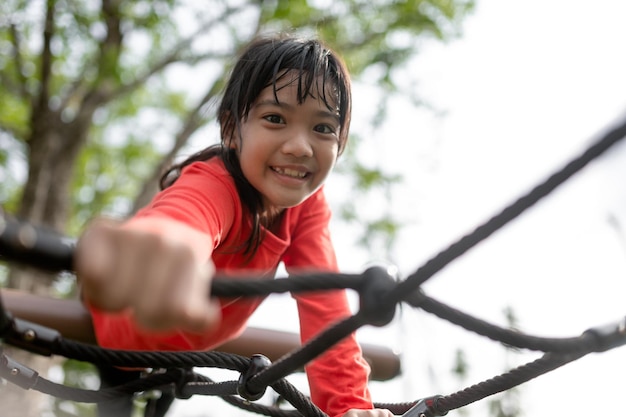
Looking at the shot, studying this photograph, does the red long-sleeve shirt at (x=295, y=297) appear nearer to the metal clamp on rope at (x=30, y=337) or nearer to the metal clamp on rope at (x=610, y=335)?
the metal clamp on rope at (x=30, y=337)

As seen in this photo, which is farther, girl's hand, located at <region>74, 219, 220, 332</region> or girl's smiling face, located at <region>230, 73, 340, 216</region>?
girl's smiling face, located at <region>230, 73, 340, 216</region>

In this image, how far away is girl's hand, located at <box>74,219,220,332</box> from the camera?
32 centimetres

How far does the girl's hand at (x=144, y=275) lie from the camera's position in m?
0.32

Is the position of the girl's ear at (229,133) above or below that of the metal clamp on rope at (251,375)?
Answer: above

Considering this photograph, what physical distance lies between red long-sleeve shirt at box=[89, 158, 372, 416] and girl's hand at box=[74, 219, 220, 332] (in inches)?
15.2

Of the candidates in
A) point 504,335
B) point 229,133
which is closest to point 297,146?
point 229,133

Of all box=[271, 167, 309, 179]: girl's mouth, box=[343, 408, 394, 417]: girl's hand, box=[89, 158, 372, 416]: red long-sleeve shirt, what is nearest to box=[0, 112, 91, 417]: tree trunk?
box=[89, 158, 372, 416]: red long-sleeve shirt

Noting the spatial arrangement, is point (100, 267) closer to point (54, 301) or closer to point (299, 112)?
point (299, 112)

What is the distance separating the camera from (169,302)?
32 centimetres

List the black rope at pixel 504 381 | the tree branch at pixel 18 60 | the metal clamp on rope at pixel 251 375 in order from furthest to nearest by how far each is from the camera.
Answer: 1. the tree branch at pixel 18 60
2. the metal clamp on rope at pixel 251 375
3. the black rope at pixel 504 381

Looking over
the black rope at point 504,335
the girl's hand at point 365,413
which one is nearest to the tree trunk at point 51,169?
the girl's hand at point 365,413

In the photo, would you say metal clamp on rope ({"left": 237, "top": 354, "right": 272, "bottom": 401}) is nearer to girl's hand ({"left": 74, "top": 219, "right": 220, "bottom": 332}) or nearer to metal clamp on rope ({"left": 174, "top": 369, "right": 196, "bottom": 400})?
metal clamp on rope ({"left": 174, "top": 369, "right": 196, "bottom": 400})

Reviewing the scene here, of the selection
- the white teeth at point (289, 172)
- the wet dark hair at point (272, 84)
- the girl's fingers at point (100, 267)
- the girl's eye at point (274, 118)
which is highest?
the wet dark hair at point (272, 84)

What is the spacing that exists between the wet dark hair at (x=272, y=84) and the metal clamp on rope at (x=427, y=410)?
1.07 feet
